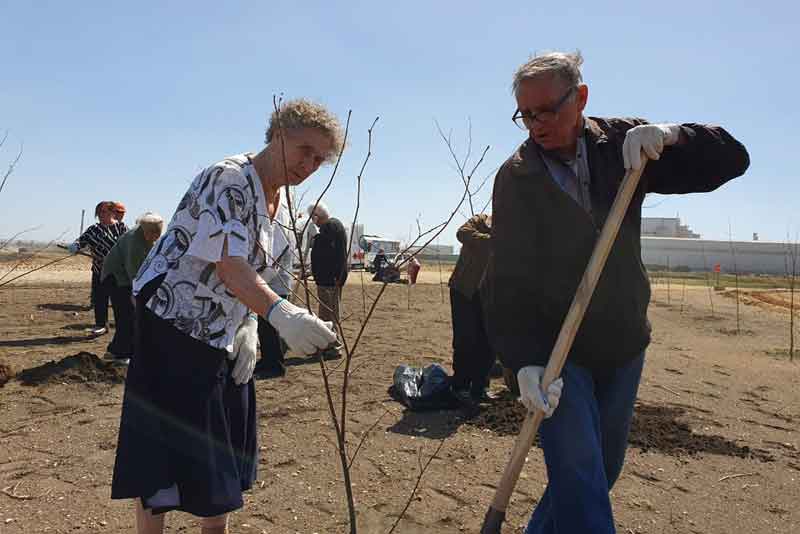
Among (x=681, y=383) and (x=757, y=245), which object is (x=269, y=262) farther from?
(x=757, y=245)

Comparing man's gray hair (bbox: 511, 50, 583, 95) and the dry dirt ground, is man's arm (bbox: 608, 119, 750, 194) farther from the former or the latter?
the dry dirt ground

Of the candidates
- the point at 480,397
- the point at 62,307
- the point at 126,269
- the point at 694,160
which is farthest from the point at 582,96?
the point at 62,307

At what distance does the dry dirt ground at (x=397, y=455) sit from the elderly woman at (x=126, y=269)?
0.63 metres

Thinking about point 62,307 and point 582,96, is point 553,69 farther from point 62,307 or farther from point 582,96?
point 62,307

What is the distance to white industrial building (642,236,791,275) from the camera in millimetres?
54969

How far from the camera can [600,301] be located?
5.88ft

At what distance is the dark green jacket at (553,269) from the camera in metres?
1.76

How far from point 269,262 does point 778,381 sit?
6.24 meters

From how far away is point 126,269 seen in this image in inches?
223

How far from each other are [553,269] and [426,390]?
2883mm

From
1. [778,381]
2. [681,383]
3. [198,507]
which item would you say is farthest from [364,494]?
[778,381]

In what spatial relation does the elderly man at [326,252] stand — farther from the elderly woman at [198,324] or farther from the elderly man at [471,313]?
the elderly woman at [198,324]

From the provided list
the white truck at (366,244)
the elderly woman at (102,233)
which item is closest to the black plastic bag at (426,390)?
the elderly woman at (102,233)

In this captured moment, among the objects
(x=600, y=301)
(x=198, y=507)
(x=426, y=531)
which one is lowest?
(x=426, y=531)
